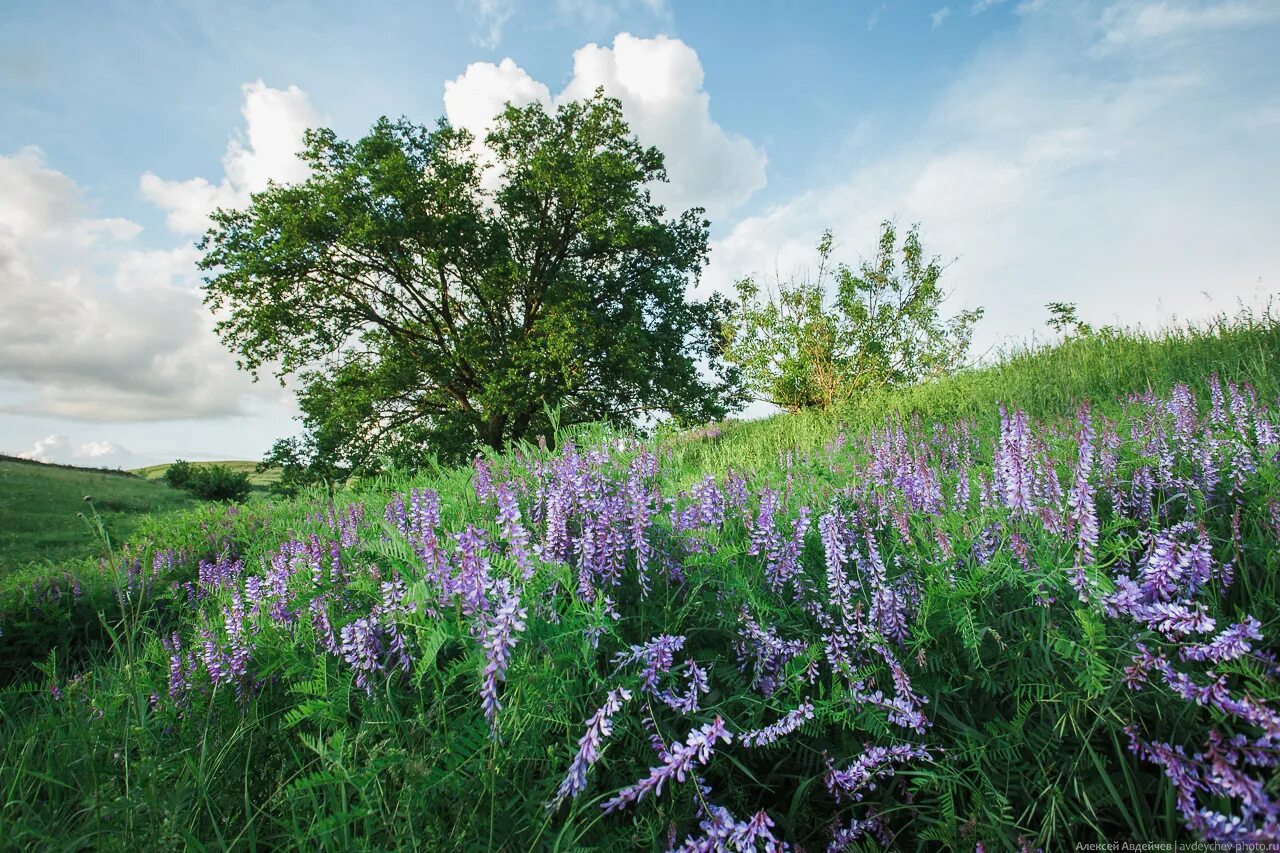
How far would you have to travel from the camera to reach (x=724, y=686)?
2029 mm

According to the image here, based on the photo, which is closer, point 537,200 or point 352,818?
point 352,818

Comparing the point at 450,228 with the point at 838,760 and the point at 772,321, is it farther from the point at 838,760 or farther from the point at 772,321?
the point at 838,760

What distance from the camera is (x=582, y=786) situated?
1.53 m

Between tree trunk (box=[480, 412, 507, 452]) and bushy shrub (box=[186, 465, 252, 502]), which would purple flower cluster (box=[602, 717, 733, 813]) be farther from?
tree trunk (box=[480, 412, 507, 452])

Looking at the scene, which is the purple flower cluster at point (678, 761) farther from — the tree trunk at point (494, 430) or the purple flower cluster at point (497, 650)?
the tree trunk at point (494, 430)

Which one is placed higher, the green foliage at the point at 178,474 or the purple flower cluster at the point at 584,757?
the green foliage at the point at 178,474

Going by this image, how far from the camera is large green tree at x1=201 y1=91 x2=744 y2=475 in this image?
57.1 feet

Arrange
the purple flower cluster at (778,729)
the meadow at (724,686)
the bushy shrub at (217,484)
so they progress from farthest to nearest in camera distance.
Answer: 1. the bushy shrub at (217,484)
2. the purple flower cluster at (778,729)
3. the meadow at (724,686)

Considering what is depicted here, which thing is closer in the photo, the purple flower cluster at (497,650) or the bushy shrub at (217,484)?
the purple flower cluster at (497,650)

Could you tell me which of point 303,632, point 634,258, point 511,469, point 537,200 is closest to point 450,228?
point 537,200

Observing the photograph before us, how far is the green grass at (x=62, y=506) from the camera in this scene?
835 cm

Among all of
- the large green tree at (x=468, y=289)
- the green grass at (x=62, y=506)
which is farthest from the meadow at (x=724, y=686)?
the large green tree at (x=468, y=289)

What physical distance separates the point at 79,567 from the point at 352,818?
20.0 ft

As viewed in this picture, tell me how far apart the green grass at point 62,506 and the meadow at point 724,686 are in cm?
425
